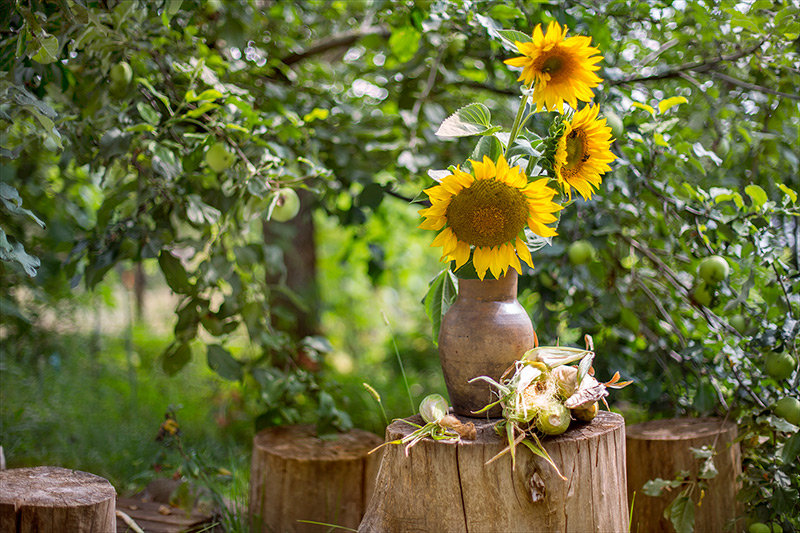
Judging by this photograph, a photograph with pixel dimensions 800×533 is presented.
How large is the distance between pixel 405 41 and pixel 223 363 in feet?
3.99

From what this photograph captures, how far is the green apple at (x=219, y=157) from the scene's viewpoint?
1766mm

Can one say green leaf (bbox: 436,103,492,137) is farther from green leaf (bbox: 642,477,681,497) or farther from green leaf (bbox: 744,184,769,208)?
green leaf (bbox: 642,477,681,497)

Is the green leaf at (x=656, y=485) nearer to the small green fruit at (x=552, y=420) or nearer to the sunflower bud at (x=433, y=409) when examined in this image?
the small green fruit at (x=552, y=420)

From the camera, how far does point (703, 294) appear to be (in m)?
1.79

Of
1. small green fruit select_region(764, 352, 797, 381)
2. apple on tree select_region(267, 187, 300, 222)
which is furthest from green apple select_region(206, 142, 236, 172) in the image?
small green fruit select_region(764, 352, 797, 381)

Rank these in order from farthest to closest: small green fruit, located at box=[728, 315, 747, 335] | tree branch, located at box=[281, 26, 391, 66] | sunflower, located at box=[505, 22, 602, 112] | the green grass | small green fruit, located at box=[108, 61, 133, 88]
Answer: tree branch, located at box=[281, 26, 391, 66] → the green grass → small green fruit, located at box=[728, 315, 747, 335] → small green fruit, located at box=[108, 61, 133, 88] → sunflower, located at box=[505, 22, 602, 112]

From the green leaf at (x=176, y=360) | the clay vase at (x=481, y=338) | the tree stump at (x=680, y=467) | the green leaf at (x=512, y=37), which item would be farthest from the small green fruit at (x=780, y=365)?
the green leaf at (x=176, y=360)

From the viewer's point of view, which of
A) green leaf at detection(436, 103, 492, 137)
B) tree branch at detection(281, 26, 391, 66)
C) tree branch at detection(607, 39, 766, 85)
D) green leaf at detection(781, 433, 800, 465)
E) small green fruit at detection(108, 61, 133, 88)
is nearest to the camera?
green leaf at detection(436, 103, 492, 137)

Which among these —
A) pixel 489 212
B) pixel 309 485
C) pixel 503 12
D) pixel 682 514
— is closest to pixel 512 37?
pixel 489 212

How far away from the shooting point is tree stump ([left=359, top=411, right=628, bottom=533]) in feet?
4.12

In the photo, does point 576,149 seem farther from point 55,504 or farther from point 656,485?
point 55,504

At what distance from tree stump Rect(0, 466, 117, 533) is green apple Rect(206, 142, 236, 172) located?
849 millimetres

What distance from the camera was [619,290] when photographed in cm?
212

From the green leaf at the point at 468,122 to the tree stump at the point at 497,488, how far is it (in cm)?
63
